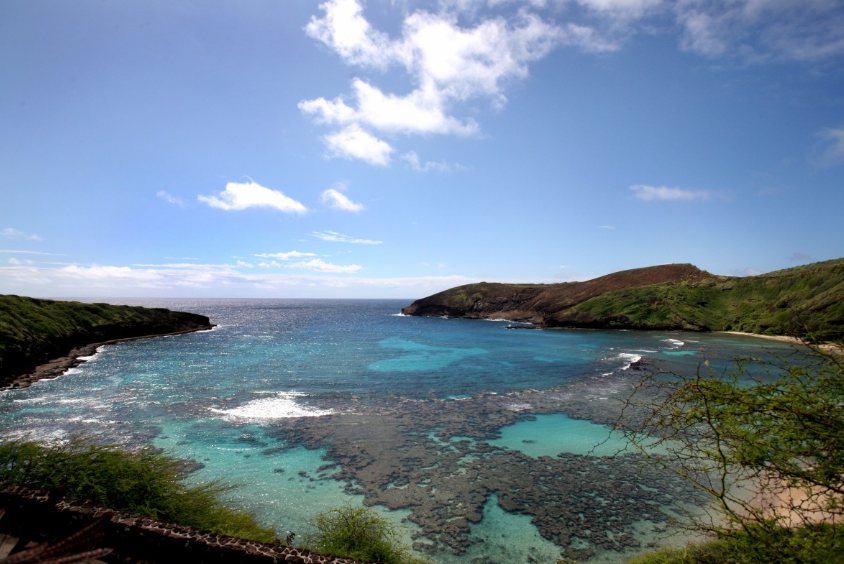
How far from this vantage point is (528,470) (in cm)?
1888

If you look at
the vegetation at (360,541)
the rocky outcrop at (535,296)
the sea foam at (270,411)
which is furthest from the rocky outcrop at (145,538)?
the rocky outcrop at (535,296)

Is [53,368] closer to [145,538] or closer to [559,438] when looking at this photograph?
[145,538]

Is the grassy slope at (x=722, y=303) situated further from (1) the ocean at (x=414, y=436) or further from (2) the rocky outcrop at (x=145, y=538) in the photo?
(2) the rocky outcrop at (x=145, y=538)

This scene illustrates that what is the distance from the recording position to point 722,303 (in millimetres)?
92375

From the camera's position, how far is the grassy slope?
74169 mm

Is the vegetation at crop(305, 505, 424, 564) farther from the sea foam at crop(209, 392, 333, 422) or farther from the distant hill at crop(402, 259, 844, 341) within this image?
the distant hill at crop(402, 259, 844, 341)

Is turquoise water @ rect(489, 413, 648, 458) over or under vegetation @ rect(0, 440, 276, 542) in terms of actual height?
under

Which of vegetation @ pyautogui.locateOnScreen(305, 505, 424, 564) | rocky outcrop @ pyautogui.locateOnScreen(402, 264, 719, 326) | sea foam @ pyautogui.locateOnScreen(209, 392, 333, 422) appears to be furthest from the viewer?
rocky outcrop @ pyautogui.locateOnScreen(402, 264, 719, 326)

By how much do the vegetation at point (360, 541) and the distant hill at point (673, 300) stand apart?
203ft

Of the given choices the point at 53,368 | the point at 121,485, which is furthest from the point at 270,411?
the point at 53,368

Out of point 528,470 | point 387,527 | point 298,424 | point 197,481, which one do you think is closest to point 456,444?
point 528,470

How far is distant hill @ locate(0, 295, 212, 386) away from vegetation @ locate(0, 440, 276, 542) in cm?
3554

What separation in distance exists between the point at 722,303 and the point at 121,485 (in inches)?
4555

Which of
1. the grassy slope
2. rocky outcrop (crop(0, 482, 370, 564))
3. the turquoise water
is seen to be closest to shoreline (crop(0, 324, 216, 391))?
rocky outcrop (crop(0, 482, 370, 564))
